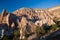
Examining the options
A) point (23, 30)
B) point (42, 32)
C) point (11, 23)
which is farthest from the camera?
point (11, 23)

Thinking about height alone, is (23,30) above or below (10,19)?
below

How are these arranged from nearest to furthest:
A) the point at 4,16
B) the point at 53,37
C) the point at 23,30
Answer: the point at 53,37 → the point at 23,30 → the point at 4,16

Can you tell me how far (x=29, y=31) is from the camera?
74000 mm

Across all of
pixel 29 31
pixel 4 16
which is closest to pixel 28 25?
pixel 29 31

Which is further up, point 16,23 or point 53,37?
point 16,23

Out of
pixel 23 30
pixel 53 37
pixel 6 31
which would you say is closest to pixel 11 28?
pixel 6 31

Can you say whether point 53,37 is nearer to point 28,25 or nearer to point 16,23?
point 28,25

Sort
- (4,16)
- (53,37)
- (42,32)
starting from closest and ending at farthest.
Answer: (53,37) < (42,32) < (4,16)

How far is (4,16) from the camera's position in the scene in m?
97.2

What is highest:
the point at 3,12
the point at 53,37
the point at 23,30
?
the point at 3,12

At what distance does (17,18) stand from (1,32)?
25.3 m

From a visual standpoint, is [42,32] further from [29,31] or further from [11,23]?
[11,23]

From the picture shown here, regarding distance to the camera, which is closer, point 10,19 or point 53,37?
point 53,37

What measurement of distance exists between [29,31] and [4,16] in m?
28.3
